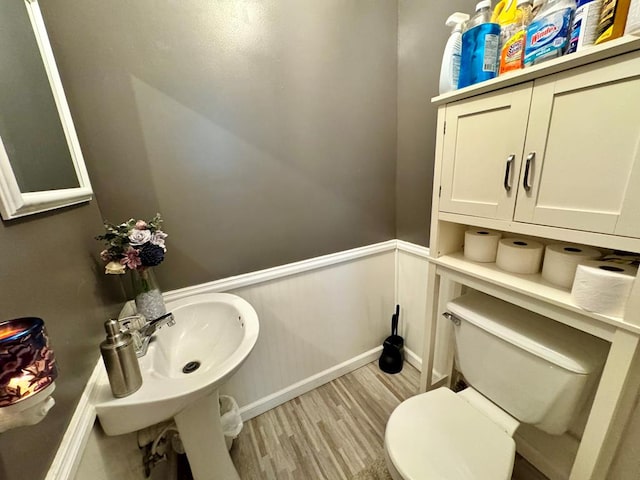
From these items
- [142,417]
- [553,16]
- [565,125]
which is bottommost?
[142,417]

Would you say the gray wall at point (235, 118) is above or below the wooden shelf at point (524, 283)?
above

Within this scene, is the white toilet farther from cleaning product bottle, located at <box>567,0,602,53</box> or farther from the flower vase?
the flower vase

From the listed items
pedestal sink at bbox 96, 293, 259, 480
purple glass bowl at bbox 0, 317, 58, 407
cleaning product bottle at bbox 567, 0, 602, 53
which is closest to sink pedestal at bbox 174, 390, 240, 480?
pedestal sink at bbox 96, 293, 259, 480

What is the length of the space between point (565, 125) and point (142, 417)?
134 centimetres

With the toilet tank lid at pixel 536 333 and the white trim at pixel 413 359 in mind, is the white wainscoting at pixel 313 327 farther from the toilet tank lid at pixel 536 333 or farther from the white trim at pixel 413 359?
the toilet tank lid at pixel 536 333

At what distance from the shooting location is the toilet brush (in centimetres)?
170

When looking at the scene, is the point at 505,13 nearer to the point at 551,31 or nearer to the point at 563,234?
the point at 551,31

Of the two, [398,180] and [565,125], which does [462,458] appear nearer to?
[565,125]

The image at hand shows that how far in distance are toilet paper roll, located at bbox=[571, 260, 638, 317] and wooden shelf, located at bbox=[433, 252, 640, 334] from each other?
0.8 inches

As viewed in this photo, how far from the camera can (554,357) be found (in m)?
0.77

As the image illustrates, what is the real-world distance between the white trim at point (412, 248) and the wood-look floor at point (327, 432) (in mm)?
830

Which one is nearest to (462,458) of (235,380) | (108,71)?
(235,380)

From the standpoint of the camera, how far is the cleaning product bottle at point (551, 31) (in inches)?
25.1

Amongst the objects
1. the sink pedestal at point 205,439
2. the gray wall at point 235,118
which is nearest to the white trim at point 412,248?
the gray wall at point 235,118
